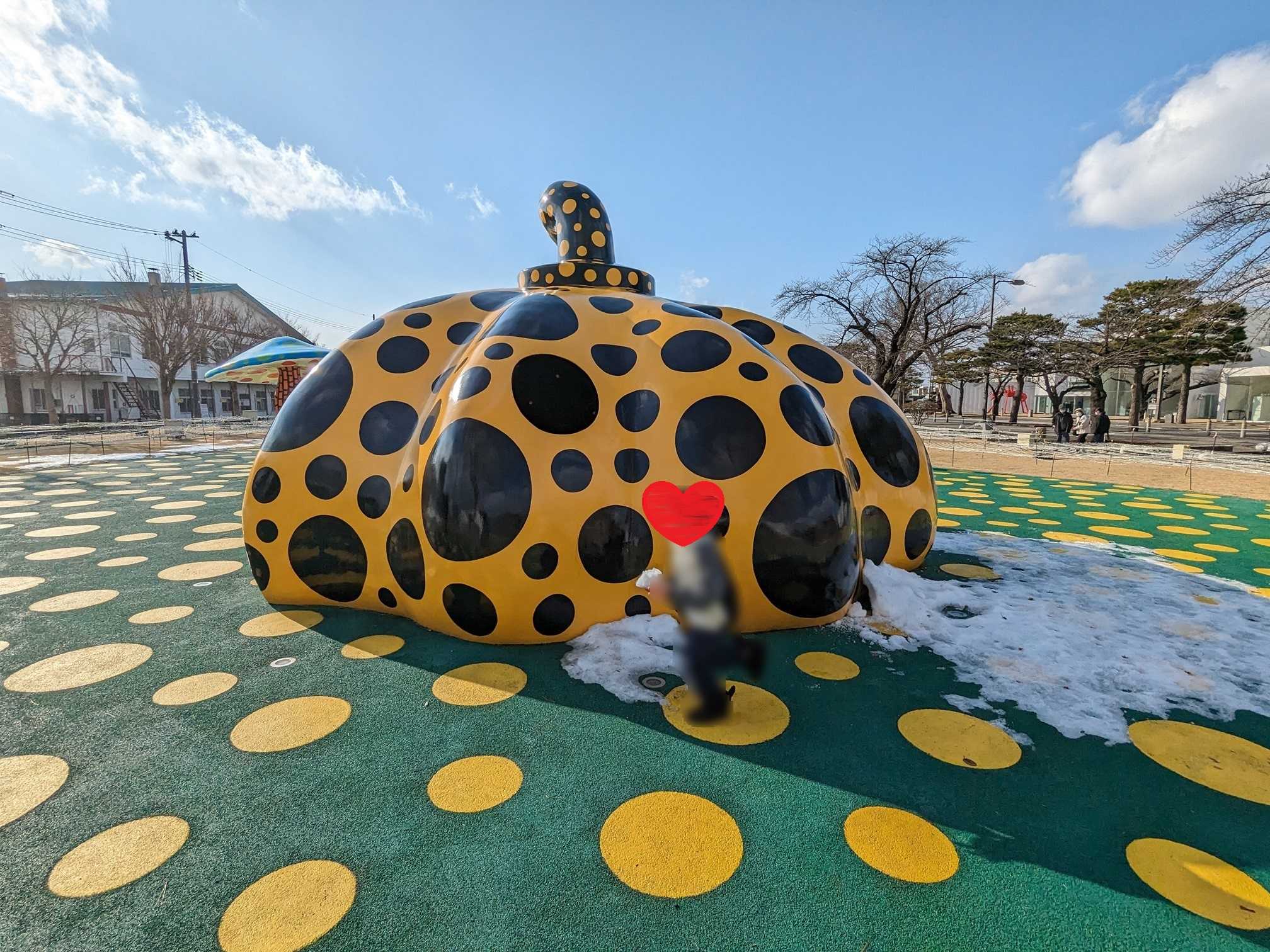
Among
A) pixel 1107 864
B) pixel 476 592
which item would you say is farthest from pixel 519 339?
pixel 1107 864

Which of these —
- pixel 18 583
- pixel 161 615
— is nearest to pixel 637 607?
pixel 161 615

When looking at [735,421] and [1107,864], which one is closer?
[1107,864]

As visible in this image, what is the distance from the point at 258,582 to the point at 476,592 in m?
1.81

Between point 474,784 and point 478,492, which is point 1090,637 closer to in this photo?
point 474,784

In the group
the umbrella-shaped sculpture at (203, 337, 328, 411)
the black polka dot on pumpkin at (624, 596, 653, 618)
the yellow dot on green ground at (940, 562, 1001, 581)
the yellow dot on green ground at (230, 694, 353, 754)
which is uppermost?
the umbrella-shaped sculpture at (203, 337, 328, 411)

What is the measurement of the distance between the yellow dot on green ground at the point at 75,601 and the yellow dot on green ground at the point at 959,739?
5069 mm

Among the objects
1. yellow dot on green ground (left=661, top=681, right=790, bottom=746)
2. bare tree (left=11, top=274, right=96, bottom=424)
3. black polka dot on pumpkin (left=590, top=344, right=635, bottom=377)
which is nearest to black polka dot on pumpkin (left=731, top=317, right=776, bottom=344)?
black polka dot on pumpkin (left=590, top=344, right=635, bottom=377)

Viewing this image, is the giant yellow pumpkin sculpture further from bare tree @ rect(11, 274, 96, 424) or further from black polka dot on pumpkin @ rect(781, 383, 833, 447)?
bare tree @ rect(11, 274, 96, 424)

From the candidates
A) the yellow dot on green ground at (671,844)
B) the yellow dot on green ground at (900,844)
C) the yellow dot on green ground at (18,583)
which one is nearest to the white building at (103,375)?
the yellow dot on green ground at (18,583)

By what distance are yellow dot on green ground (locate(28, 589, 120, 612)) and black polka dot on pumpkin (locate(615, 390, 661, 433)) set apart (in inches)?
151

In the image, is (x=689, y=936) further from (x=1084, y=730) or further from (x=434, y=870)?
(x=1084, y=730)

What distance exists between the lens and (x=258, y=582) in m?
3.82

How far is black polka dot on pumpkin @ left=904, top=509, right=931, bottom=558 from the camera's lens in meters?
4.13

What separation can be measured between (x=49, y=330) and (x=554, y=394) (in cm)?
3642
